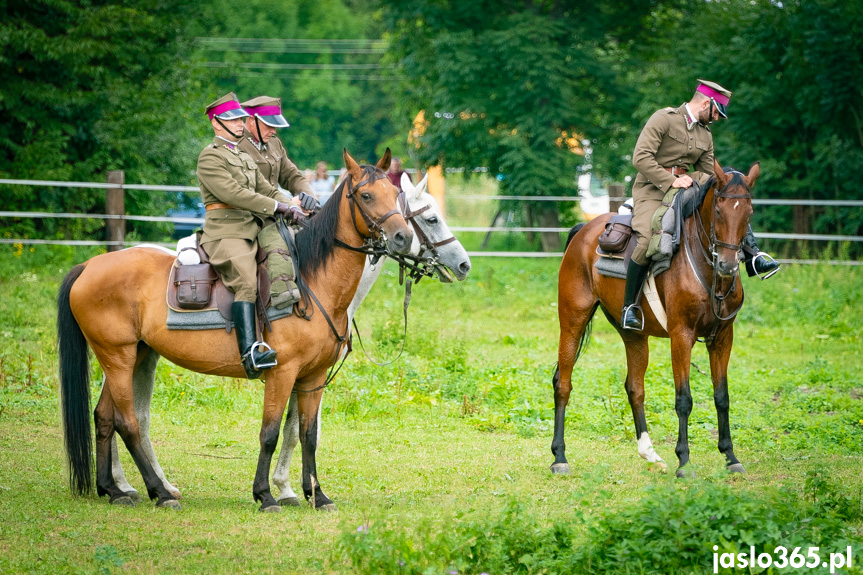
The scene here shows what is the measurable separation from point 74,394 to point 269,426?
1502mm

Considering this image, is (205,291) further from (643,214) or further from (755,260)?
(755,260)

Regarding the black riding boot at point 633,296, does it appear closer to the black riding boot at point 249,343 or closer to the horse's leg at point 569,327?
the horse's leg at point 569,327

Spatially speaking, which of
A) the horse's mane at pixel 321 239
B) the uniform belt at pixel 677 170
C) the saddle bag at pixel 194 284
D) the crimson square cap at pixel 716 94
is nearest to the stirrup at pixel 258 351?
the saddle bag at pixel 194 284

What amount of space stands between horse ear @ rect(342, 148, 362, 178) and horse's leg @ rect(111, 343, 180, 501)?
2107 millimetres

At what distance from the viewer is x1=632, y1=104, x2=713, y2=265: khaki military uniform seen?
766 centimetres

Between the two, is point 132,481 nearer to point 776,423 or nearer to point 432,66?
point 776,423

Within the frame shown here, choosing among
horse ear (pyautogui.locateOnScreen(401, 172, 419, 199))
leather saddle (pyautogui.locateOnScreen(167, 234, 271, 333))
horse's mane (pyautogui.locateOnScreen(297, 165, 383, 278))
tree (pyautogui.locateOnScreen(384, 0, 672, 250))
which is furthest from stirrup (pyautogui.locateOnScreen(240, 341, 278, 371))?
tree (pyautogui.locateOnScreen(384, 0, 672, 250))

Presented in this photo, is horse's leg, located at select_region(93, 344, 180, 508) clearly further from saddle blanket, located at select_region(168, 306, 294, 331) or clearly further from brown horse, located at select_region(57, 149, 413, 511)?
saddle blanket, located at select_region(168, 306, 294, 331)

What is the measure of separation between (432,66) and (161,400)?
1658cm

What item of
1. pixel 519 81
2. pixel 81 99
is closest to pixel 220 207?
pixel 81 99

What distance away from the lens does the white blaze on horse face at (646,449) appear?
7770mm

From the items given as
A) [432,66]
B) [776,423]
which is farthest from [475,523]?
[432,66]

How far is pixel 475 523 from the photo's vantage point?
486cm

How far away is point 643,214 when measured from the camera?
7801mm
